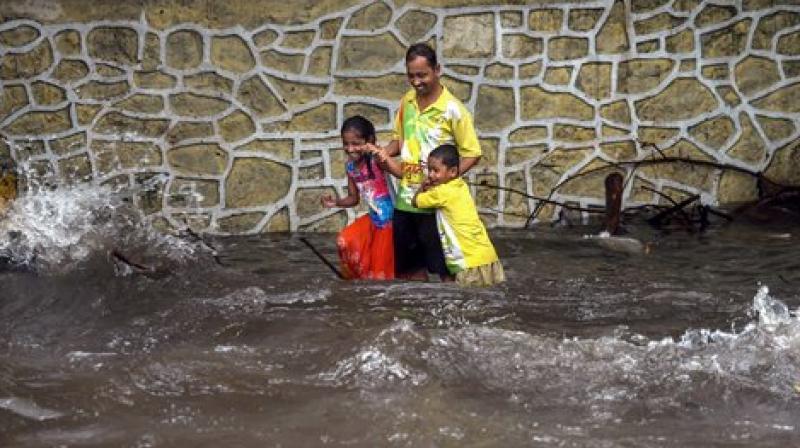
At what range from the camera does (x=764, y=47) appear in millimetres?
9586

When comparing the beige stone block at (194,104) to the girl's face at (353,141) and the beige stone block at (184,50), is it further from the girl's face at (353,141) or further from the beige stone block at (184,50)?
the girl's face at (353,141)

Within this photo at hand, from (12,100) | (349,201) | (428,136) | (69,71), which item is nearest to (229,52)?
(69,71)

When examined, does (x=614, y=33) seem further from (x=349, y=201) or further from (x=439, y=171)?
(x=439, y=171)

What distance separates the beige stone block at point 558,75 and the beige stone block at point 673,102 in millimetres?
587

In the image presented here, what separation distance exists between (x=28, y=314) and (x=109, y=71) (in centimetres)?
319

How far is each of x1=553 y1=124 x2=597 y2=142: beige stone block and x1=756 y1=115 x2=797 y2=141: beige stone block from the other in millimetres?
1353

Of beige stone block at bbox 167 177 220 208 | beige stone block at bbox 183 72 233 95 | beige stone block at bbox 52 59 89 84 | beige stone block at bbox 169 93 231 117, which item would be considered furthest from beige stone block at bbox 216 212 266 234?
beige stone block at bbox 52 59 89 84

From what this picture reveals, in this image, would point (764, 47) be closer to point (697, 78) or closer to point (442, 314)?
point (697, 78)

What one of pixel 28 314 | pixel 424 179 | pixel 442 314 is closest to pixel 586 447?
pixel 442 314

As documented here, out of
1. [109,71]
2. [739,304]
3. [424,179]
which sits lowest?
[739,304]

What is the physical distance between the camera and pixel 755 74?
9.59 m

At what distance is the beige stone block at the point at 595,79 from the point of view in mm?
9477

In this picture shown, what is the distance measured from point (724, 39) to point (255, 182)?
12.5ft

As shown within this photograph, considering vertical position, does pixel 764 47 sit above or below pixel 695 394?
above
